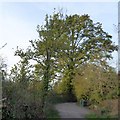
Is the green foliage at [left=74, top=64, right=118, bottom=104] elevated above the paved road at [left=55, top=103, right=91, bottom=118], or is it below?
above

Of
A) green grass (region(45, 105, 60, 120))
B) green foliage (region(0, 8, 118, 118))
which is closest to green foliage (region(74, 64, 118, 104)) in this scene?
green foliage (region(0, 8, 118, 118))

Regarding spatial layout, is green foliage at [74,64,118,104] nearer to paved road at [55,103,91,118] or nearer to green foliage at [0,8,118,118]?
green foliage at [0,8,118,118]

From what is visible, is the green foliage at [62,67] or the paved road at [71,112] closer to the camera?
the green foliage at [62,67]

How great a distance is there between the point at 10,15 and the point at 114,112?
4.85m

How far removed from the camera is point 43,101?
934 cm

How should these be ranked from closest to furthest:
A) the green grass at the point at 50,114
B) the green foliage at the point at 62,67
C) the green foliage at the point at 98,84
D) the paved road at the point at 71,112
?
the green foliage at the point at 62,67, the green grass at the point at 50,114, the paved road at the point at 71,112, the green foliage at the point at 98,84

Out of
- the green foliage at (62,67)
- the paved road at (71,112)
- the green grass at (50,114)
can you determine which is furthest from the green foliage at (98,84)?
the green grass at (50,114)

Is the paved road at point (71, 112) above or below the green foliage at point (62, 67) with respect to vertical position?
below

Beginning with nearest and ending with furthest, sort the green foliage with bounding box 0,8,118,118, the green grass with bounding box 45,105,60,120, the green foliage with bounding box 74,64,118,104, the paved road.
→ the green foliage with bounding box 0,8,118,118, the green grass with bounding box 45,105,60,120, the paved road, the green foliage with bounding box 74,64,118,104

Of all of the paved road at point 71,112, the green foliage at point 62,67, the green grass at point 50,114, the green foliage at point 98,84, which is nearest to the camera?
the green foliage at point 62,67

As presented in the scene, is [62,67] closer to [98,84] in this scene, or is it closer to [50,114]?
[98,84]

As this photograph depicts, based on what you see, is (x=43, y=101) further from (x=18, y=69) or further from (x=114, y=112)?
(x=114, y=112)

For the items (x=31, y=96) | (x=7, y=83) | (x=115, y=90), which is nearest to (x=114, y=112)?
(x=115, y=90)

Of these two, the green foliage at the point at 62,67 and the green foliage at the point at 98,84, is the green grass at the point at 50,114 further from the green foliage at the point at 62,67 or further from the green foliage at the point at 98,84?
the green foliage at the point at 98,84
